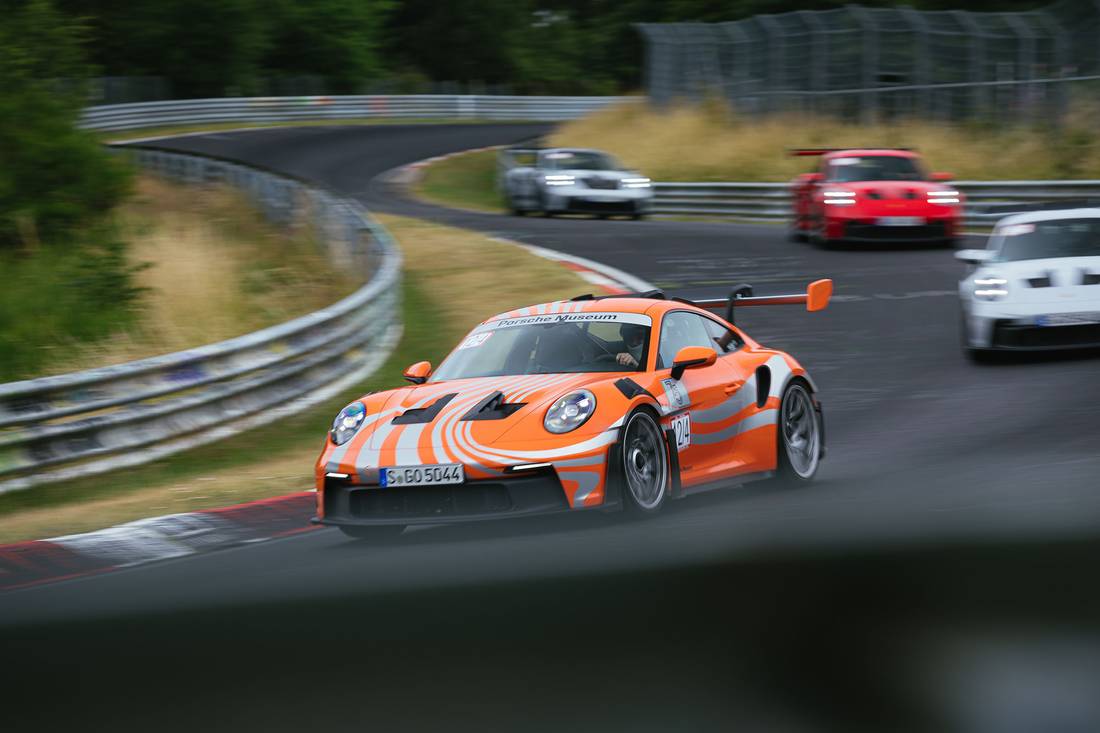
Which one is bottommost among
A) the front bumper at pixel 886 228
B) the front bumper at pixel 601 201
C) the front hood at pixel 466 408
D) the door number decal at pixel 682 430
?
the front bumper at pixel 601 201

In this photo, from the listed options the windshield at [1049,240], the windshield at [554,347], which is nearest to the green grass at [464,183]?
→ the windshield at [1049,240]

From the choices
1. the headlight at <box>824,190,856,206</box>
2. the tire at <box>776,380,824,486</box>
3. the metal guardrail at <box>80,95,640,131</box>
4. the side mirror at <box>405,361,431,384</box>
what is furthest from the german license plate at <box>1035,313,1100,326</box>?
the metal guardrail at <box>80,95,640,131</box>

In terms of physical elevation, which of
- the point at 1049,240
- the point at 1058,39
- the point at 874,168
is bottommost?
the point at 874,168

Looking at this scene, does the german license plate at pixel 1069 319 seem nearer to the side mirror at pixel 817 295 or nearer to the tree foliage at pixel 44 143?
the side mirror at pixel 817 295

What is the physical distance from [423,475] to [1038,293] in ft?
26.3

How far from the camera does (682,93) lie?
39031 mm

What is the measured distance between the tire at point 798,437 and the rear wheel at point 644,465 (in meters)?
1.34

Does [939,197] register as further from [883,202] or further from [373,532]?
[373,532]

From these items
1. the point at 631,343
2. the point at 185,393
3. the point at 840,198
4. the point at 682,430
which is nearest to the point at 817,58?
the point at 840,198

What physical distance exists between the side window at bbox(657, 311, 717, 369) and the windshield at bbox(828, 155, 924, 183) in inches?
571

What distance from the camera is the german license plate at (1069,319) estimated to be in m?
13.7

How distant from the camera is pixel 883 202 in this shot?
22703 mm

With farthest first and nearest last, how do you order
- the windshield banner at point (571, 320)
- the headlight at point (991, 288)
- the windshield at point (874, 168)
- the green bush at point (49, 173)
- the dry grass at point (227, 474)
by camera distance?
the windshield at point (874, 168), the green bush at point (49, 173), the headlight at point (991, 288), the dry grass at point (227, 474), the windshield banner at point (571, 320)

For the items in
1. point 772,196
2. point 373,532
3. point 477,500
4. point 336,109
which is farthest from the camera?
point 336,109
